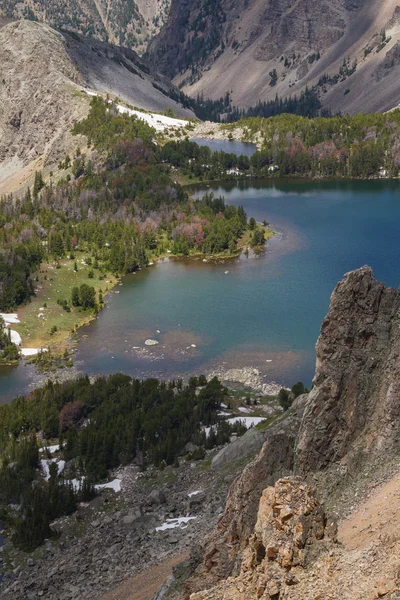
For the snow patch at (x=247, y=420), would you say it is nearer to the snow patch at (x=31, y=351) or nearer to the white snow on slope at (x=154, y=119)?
the snow patch at (x=31, y=351)

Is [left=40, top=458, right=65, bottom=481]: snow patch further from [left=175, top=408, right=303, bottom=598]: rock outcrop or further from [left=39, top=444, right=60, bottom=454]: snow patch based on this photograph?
[left=175, top=408, right=303, bottom=598]: rock outcrop

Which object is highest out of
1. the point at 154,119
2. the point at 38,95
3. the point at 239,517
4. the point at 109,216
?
the point at 38,95

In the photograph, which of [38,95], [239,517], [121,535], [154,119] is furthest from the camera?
[154,119]

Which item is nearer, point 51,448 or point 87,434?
point 87,434

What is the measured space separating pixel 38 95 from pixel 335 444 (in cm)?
13921

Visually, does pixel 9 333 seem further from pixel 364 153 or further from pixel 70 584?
pixel 364 153

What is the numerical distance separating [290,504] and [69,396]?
120 feet

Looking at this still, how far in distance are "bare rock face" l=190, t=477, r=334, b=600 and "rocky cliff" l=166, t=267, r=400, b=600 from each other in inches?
1.5

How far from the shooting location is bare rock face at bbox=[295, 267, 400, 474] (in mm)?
22328

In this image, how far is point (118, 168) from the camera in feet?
408

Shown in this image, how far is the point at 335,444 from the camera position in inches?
901

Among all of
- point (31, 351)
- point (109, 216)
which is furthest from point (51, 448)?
point (109, 216)

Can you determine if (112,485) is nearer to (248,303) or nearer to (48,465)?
(48,465)

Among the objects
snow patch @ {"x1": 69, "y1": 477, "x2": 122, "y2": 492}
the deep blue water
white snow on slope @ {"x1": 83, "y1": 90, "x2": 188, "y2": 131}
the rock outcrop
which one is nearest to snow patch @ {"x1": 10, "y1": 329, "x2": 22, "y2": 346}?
snow patch @ {"x1": 69, "y1": 477, "x2": 122, "y2": 492}
